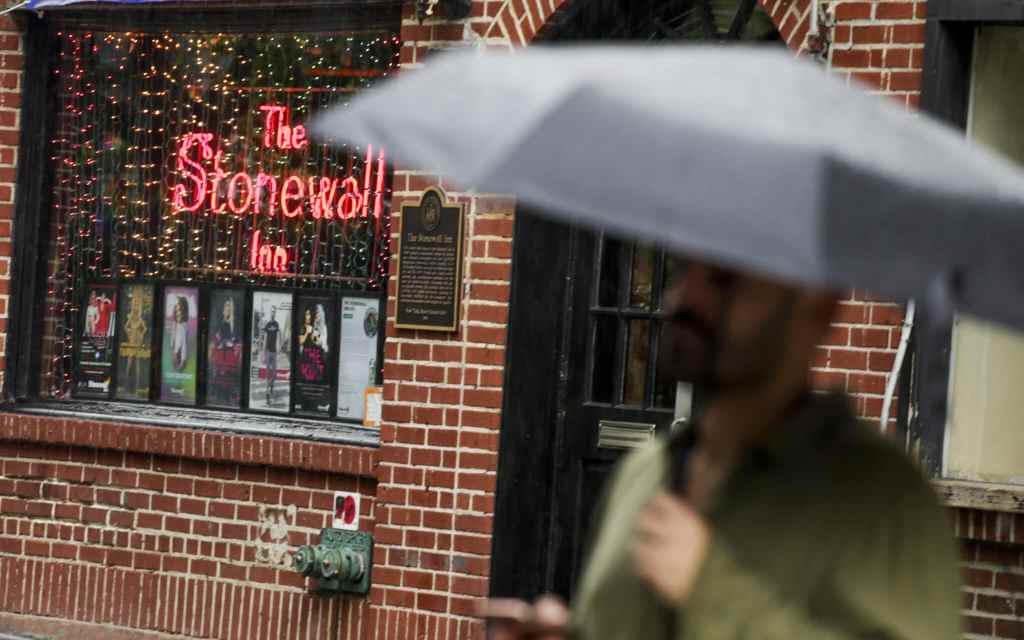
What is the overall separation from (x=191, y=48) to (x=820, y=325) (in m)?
7.58

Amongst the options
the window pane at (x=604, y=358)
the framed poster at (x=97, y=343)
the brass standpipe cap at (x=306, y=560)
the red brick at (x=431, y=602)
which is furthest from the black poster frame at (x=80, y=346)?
Answer: the window pane at (x=604, y=358)

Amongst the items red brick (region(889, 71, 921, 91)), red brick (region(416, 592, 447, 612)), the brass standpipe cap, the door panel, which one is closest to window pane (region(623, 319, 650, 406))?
the door panel

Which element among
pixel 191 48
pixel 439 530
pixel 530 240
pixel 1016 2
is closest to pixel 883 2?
pixel 1016 2

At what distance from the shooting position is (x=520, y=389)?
8406 millimetres

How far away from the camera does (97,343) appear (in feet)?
32.4

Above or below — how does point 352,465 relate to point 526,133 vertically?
below

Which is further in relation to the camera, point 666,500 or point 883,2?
point 883,2

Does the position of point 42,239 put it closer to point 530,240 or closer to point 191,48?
point 191,48

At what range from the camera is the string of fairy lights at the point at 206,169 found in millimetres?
9133

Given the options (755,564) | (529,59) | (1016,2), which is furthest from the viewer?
(1016,2)

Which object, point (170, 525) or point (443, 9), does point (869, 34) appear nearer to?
point (443, 9)

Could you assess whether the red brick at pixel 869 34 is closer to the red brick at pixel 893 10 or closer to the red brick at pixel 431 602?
the red brick at pixel 893 10

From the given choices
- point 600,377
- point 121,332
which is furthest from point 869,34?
point 121,332

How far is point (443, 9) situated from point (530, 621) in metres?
6.04
